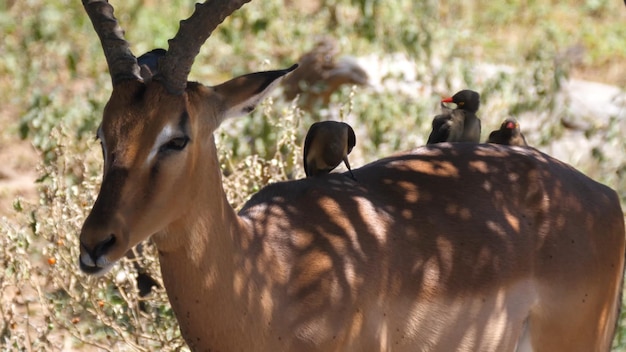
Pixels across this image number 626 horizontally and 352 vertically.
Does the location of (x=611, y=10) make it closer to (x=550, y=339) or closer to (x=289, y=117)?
(x=289, y=117)

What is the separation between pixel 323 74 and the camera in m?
9.65

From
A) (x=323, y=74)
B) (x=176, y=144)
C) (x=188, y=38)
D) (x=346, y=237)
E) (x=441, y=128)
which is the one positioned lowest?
(x=346, y=237)

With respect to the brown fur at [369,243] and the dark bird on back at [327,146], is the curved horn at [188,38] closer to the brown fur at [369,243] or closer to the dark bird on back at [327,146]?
the brown fur at [369,243]

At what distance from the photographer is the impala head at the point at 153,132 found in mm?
3410

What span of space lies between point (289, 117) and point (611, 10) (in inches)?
308

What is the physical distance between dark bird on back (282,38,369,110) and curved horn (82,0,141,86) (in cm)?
540

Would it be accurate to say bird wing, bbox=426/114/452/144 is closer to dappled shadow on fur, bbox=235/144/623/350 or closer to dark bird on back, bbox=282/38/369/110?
dappled shadow on fur, bbox=235/144/623/350

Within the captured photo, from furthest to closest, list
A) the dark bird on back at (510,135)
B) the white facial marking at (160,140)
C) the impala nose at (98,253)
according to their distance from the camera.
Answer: the dark bird on back at (510,135)
the white facial marking at (160,140)
the impala nose at (98,253)

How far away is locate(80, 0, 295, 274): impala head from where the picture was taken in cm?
341

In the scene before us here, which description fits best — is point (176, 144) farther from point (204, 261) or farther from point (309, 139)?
point (309, 139)

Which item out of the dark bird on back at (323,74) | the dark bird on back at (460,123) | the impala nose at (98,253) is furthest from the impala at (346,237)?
the dark bird on back at (323,74)

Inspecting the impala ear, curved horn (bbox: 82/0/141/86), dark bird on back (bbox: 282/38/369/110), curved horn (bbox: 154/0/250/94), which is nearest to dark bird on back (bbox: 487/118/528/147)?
the impala ear

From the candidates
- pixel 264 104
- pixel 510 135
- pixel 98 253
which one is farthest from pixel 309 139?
pixel 264 104

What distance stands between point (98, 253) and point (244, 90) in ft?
2.57
